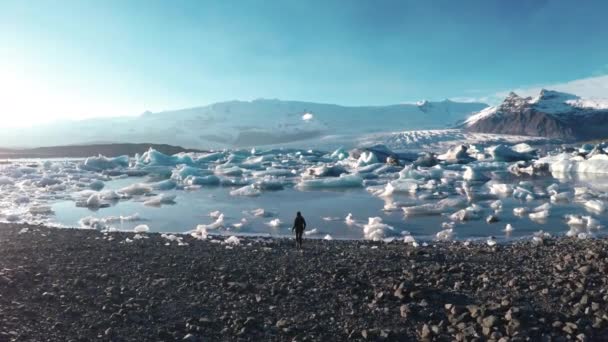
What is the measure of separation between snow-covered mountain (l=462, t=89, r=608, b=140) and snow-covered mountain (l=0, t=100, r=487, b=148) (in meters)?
13.0

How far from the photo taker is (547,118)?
13550 cm

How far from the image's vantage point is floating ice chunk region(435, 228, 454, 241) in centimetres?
984

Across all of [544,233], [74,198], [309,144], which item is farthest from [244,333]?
[309,144]

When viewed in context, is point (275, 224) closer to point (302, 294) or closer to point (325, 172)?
point (302, 294)

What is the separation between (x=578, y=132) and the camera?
125625 mm

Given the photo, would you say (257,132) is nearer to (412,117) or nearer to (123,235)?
(412,117)

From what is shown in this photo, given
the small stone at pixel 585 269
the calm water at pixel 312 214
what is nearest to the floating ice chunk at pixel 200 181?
the calm water at pixel 312 214

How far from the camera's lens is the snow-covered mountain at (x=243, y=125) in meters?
96.8

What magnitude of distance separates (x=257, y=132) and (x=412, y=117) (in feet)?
152

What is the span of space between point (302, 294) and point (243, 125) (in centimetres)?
11826

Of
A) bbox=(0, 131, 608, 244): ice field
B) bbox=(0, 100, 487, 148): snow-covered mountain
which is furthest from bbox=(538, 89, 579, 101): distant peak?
bbox=(0, 131, 608, 244): ice field

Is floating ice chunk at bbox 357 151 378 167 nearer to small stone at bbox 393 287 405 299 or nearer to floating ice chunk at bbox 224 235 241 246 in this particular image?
floating ice chunk at bbox 224 235 241 246

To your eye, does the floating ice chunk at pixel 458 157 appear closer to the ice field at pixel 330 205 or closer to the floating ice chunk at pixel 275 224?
the ice field at pixel 330 205

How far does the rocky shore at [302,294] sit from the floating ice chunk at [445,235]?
1.96 metres
